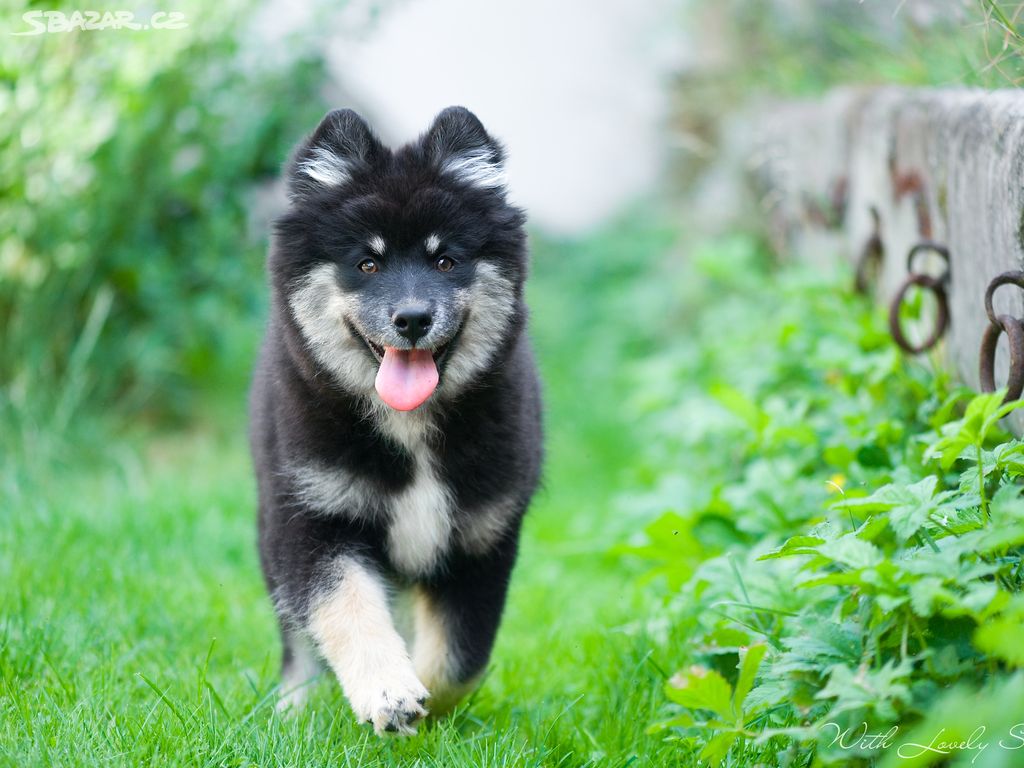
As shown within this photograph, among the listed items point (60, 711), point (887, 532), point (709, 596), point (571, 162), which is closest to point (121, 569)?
point (60, 711)

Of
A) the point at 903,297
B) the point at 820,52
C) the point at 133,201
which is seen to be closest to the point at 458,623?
the point at 903,297

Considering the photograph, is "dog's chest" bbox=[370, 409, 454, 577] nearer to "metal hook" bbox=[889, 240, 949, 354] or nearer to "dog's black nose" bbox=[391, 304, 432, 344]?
"dog's black nose" bbox=[391, 304, 432, 344]

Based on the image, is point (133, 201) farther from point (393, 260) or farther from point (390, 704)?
point (390, 704)

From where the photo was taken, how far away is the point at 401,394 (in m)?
3.39

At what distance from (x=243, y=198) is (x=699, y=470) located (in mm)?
3892

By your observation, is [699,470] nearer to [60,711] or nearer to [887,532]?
[887,532]

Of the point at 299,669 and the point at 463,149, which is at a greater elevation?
the point at 463,149

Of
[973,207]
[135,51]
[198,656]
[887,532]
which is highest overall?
[135,51]

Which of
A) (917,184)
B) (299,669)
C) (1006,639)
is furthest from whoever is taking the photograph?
(917,184)

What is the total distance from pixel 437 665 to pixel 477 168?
1.62 metres

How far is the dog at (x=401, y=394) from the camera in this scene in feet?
11.2

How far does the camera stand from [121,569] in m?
4.68

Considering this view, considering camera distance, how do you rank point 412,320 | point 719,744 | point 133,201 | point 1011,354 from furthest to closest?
point 133,201 → point 412,320 → point 1011,354 → point 719,744

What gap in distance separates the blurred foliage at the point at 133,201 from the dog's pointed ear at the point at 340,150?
11.3ft
